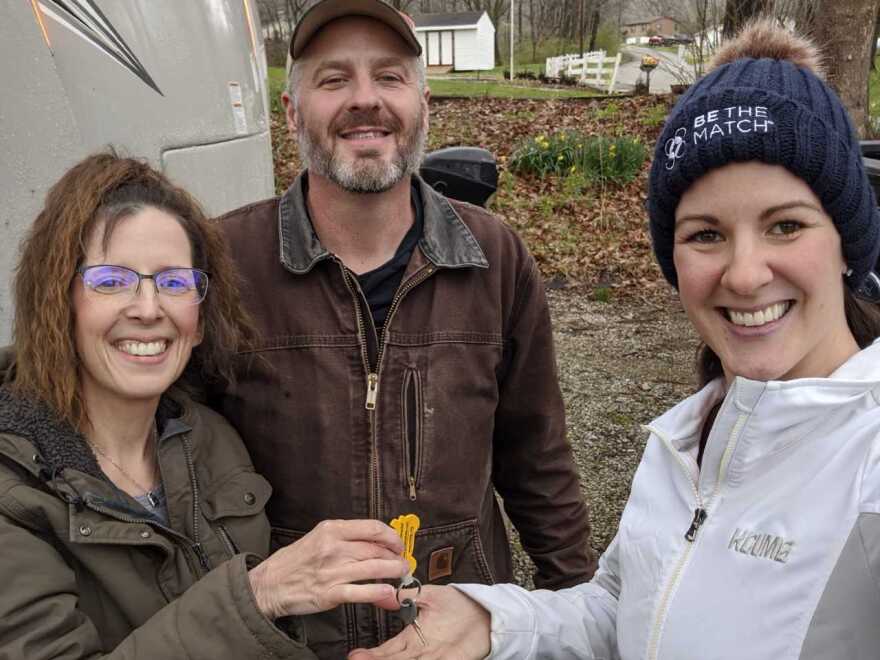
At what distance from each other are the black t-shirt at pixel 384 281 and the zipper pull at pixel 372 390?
150mm

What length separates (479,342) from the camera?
250 centimetres

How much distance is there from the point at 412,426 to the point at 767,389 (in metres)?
1.18

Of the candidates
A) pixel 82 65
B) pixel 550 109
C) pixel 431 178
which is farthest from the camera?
pixel 550 109

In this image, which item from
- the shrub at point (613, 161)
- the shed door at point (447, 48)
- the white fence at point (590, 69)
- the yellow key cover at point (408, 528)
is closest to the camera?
the yellow key cover at point (408, 528)

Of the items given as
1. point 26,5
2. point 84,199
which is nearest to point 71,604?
point 84,199

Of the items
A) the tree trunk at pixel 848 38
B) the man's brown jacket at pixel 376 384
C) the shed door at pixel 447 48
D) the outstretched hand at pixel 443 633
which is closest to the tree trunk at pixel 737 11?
the tree trunk at pixel 848 38

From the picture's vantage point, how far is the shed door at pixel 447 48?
54.0 metres

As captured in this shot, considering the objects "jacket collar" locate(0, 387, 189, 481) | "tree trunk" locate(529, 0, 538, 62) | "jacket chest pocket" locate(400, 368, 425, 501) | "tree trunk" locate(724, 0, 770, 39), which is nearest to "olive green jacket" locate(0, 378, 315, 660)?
"jacket collar" locate(0, 387, 189, 481)

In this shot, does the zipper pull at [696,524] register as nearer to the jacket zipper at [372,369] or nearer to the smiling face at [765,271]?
the smiling face at [765,271]

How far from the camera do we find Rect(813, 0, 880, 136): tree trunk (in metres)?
9.79

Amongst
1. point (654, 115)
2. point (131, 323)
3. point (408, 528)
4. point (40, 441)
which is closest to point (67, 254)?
point (131, 323)

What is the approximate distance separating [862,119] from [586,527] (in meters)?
9.82

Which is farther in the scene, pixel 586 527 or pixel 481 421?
pixel 586 527

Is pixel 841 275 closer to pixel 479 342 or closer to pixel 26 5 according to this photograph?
pixel 479 342
